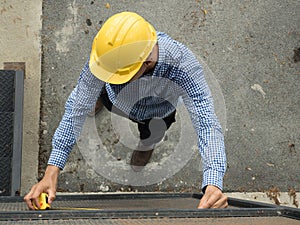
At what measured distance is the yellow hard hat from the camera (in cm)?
A: 221

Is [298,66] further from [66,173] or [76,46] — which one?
[66,173]

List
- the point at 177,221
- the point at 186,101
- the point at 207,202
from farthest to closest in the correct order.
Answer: the point at 186,101
the point at 207,202
the point at 177,221

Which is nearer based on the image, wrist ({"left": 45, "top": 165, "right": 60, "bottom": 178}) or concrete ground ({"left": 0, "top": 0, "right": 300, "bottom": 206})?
wrist ({"left": 45, "top": 165, "right": 60, "bottom": 178})

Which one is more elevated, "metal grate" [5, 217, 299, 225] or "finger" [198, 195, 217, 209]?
"finger" [198, 195, 217, 209]

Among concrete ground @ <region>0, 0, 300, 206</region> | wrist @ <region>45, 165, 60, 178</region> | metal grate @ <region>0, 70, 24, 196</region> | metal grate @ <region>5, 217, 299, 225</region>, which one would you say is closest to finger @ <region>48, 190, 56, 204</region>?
wrist @ <region>45, 165, 60, 178</region>

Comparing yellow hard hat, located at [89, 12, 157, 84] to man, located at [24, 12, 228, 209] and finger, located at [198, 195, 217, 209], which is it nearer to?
man, located at [24, 12, 228, 209]

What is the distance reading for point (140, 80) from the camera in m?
2.53

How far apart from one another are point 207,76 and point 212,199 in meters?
1.84

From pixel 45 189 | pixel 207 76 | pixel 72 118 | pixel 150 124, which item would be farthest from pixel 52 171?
pixel 207 76

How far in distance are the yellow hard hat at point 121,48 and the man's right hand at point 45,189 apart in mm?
551

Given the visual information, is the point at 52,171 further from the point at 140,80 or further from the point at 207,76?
the point at 207,76

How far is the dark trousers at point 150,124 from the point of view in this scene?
9.89ft

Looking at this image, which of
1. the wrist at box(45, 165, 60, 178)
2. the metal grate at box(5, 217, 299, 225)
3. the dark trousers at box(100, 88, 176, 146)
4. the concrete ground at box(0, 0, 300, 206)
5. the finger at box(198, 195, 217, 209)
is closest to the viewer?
the metal grate at box(5, 217, 299, 225)

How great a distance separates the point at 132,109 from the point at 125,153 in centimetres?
83
